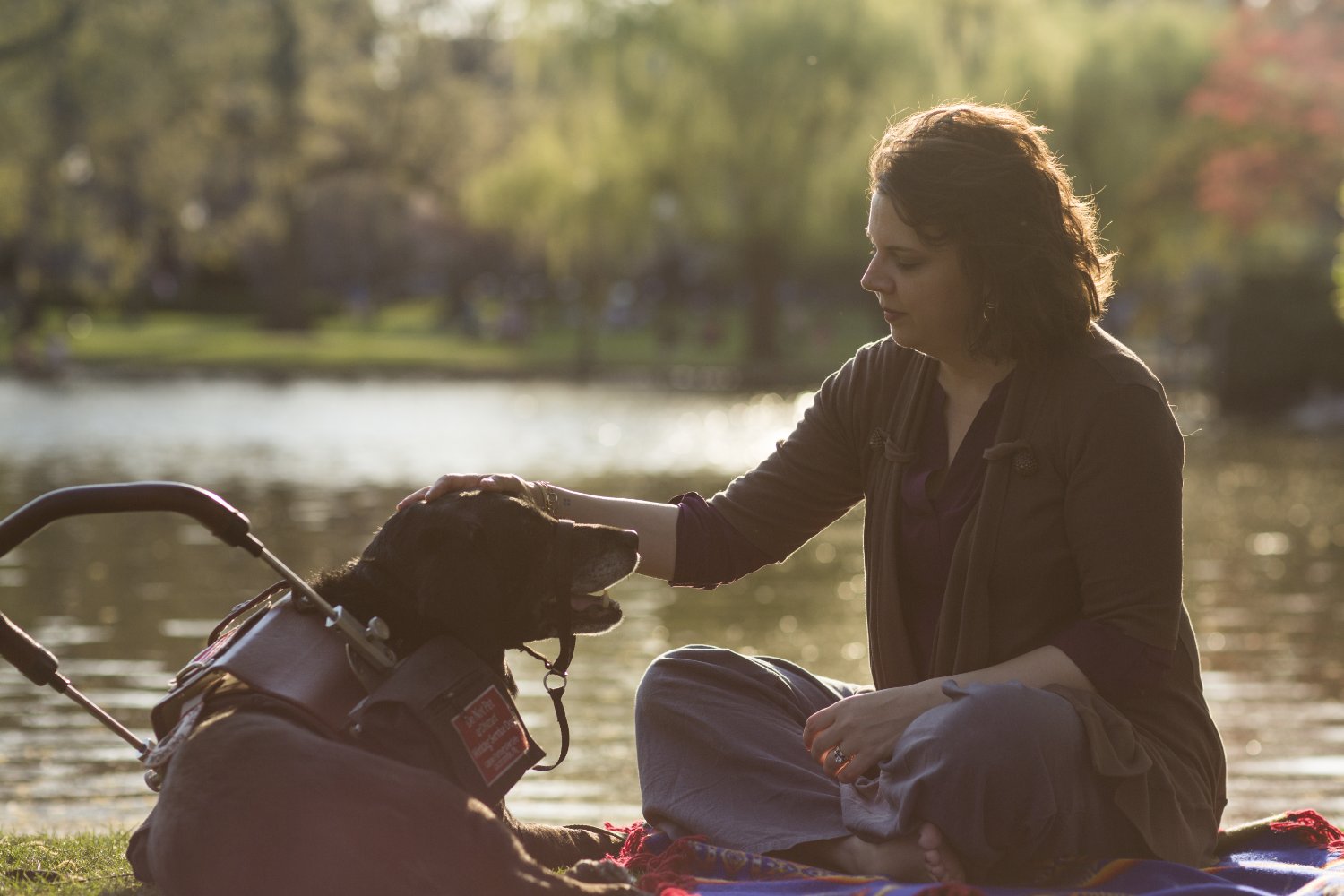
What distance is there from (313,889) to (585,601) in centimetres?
96

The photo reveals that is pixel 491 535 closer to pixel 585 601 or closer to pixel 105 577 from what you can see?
pixel 585 601

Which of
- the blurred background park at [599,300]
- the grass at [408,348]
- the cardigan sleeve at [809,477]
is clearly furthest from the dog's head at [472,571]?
A: the grass at [408,348]

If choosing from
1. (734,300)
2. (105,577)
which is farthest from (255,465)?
(734,300)

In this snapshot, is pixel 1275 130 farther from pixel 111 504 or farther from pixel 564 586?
pixel 111 504

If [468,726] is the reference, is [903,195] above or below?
above

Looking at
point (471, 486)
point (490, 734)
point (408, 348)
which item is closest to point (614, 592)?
point (471, 486)

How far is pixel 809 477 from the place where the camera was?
4082 millimetres

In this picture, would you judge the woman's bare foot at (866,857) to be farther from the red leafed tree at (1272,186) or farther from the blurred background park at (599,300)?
the red leafed tree at (1272,186)

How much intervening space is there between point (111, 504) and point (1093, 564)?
1.92 metres

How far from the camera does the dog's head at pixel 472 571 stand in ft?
11.0

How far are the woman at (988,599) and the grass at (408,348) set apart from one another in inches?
1044

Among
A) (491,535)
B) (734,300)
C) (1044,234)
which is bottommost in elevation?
(734,300)

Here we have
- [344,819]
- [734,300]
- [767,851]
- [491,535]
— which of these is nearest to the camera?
[344,819]

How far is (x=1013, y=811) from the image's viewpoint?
11.1 feet
